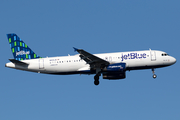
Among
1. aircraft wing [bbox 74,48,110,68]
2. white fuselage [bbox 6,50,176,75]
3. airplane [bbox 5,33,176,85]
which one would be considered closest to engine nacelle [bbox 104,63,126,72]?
airplane [bbox 5,33,176,85]

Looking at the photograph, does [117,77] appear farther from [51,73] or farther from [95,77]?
[51,73]

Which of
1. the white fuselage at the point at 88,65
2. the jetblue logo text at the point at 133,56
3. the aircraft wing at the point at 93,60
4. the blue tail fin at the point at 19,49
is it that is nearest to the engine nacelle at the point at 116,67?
the aircraft wing at the point at 93,60

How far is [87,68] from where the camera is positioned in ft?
175

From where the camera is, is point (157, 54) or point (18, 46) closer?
point (157, 54)

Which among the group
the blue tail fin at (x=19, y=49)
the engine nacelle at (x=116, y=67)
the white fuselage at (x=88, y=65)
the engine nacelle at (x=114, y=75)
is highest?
the blue tail fin at (x=19, y=49)

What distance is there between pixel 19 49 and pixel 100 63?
16.0 metres

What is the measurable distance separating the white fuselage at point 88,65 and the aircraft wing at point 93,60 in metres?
1.14

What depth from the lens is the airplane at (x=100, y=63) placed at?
171 ft

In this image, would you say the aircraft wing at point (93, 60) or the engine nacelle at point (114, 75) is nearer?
the aircraft wing at point (93, 60)

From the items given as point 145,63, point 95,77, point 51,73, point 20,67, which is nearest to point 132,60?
point 145,63

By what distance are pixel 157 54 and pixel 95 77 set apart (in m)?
11.3

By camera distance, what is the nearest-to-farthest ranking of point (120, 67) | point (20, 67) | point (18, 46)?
point (120, 67) → point (20, 67) → point (18, 46)

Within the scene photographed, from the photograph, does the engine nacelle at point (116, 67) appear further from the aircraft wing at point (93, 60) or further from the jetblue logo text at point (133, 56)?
the jetblue logo text at point (133, 56)

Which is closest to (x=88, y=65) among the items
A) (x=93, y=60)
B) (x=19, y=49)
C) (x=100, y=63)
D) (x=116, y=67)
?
(x=93, y=60)
